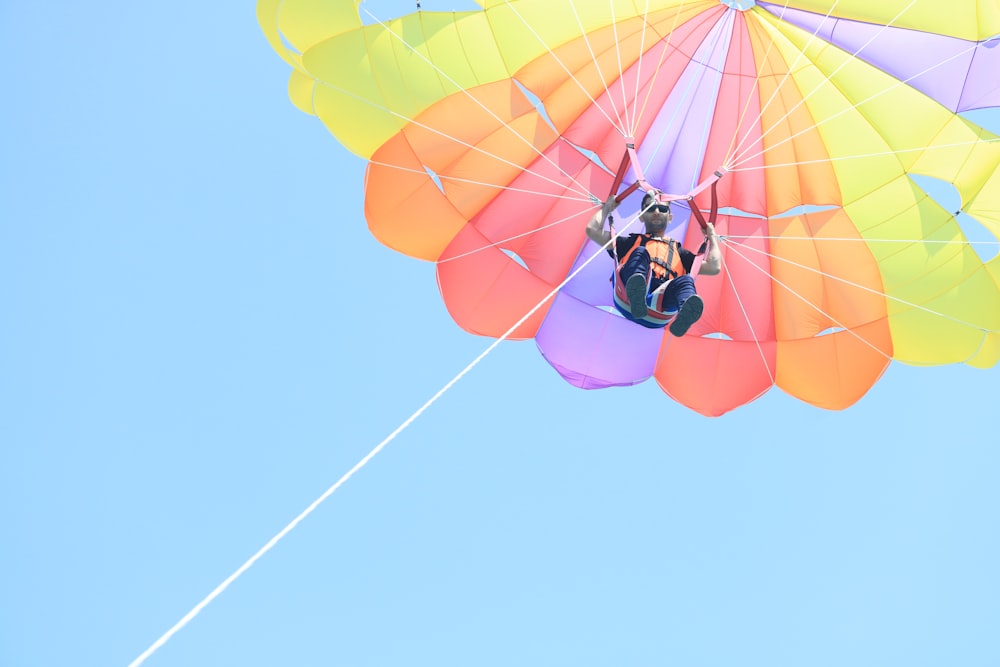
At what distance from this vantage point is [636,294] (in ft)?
22.4

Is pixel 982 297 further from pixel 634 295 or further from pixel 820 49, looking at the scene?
pixel 634 295

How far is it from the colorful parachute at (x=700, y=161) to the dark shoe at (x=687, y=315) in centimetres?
163

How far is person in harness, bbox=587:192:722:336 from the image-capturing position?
22.5 feet

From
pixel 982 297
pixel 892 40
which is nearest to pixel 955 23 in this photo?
pixel 892 40

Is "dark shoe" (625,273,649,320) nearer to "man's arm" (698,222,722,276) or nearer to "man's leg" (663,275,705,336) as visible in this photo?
"man's leg" (663,275,705,336)

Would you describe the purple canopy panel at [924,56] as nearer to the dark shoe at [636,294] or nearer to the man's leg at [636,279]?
the man's leg at [636,279]

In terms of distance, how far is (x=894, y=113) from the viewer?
311 inches

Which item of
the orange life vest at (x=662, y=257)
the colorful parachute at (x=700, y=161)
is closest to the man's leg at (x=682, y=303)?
the orange life vest at (x=662, y=257)

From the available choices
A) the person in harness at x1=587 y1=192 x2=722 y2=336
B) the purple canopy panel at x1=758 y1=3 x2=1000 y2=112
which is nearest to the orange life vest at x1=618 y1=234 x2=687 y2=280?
the person in harness at x1=587 y1=192 x2=722 y2=336

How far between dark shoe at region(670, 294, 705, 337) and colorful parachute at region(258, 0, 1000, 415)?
5.33 feet

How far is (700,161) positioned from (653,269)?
1742 mm

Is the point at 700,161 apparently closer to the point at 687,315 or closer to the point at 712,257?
the point at 712,257

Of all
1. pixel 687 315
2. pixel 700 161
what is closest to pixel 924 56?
pixel 700 161

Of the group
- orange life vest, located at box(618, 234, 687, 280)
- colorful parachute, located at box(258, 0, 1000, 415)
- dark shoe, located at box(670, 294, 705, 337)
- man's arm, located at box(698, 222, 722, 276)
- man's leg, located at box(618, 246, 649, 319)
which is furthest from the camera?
colorful parachute, located at box(258, 0, 1000, 415)
